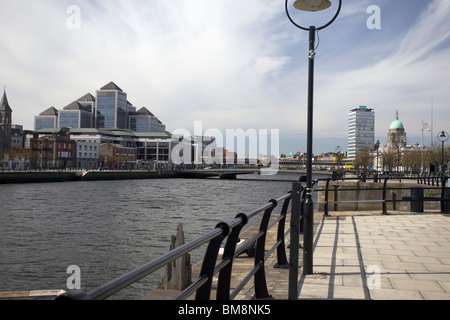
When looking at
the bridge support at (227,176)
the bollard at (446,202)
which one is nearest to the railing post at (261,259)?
the bollard at (446,202)

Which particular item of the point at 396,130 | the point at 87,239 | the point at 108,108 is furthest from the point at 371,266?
the point at 396,130

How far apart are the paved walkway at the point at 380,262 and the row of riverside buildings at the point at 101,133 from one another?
113033 millimetres

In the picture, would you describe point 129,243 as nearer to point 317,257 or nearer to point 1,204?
point 317,257

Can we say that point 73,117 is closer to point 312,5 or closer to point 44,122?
point 44,122

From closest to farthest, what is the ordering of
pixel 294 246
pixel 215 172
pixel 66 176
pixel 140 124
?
pixel 294 246, pixel 66 176, pixel 215 172, pixel 140 124

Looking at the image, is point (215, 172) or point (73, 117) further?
point (73, 117)

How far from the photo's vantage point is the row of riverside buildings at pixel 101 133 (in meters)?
123

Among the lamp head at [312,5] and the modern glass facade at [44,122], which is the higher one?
the modern glass facade at [44,122]

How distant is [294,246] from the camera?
16.7 ft

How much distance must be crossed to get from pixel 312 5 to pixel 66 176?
250ft

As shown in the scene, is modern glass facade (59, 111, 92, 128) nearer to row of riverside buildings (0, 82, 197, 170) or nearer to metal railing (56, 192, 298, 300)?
row of riverside buildings (0, 82, 197, 170)

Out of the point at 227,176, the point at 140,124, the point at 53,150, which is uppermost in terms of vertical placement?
the point at 140,124

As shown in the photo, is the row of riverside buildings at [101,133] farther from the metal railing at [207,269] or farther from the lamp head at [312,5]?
the metal railing at [207,269]
